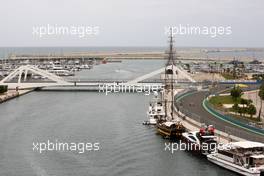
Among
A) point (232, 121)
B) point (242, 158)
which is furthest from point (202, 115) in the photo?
point (242, 158)

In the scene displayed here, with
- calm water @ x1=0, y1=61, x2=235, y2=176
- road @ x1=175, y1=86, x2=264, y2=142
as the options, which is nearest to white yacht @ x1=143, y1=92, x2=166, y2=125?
calm water @ x1=0, y1=61, x2=235, y2=176

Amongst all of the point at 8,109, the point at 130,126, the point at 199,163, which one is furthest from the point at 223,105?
the point at 8,109

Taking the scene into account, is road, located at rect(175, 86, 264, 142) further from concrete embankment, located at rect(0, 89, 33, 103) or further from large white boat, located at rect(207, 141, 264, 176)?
concrete embankment, located at rect(0, 89, 33, 103)

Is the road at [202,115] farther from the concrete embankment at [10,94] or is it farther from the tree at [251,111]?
the concrete embankment at [10,94]

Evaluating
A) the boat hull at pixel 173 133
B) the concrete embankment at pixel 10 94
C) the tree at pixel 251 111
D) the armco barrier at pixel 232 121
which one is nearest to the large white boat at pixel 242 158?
the armco barrier at pixel 232 121

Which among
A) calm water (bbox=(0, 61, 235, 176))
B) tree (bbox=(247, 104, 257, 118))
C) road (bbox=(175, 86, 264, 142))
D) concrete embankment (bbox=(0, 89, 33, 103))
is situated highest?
tree (bbox=(247, 104, 257, 118))
